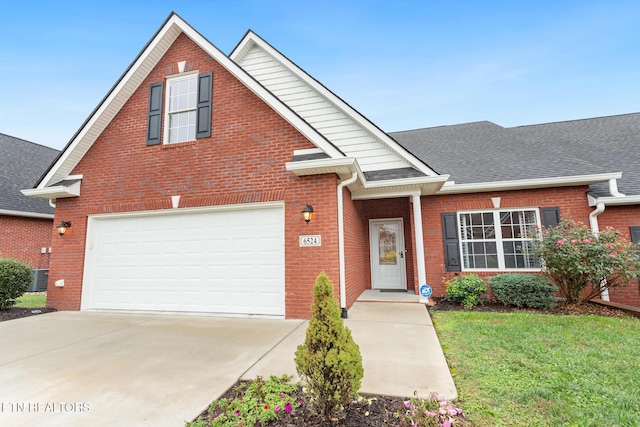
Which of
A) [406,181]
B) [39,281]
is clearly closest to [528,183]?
[406,181]

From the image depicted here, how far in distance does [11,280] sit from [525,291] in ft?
39.2

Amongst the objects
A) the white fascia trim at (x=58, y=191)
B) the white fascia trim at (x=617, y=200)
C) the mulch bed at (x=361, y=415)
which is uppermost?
the white fascia trim at (x=58, y=191)

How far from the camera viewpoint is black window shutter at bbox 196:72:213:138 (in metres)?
6.56

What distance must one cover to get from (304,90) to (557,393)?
835cm

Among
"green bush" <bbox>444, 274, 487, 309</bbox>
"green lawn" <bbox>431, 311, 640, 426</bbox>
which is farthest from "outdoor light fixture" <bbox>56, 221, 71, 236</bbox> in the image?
"green bush" <bbox>444, 274, 487, 309</bbox>

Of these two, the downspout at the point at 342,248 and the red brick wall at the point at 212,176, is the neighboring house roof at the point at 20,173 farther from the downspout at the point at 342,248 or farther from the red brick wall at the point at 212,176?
the downspout at the point at 342,248

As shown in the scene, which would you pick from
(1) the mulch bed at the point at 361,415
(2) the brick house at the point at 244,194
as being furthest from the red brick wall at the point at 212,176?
(1) the mulch bed at the point at 361,415

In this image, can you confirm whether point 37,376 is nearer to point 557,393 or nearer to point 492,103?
point 557,393

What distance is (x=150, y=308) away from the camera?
6590mm

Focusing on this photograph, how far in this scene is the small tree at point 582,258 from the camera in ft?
19.5

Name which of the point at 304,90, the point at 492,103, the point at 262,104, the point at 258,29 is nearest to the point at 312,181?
the point at 262,104

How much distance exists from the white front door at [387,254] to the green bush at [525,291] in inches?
114

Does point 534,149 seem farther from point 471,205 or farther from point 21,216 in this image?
point 21,216

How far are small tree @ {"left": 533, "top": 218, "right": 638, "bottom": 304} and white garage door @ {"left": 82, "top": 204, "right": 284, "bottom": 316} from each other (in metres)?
6.07
